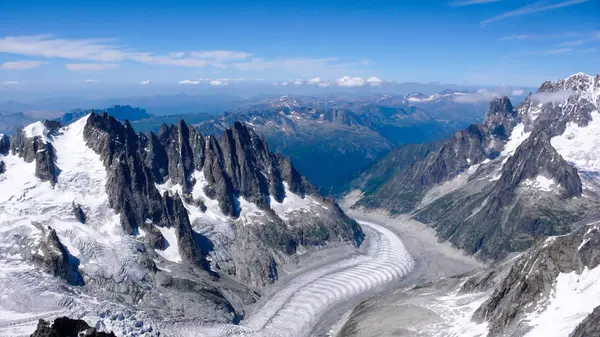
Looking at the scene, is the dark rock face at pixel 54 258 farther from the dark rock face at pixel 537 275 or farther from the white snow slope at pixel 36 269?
the dark rock face at pixel 537 275

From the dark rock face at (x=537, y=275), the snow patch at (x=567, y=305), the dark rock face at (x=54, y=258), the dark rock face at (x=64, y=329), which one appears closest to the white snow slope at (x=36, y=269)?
the dark rock face at (x=54, y=258)

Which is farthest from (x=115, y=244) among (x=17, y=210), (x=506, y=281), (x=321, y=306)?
(x=506, y=281)

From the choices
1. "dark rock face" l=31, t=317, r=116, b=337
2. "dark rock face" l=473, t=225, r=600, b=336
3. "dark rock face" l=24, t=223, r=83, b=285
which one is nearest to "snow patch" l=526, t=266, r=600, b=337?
"dark rock face" l=473, t=225, r=600, b=336

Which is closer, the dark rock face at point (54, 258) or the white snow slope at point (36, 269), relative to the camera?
the white snow slope at point (36, 269)

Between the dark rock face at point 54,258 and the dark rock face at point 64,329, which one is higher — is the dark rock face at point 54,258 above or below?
below

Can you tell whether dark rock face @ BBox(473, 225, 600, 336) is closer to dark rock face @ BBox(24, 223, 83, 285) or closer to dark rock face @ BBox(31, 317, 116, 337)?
dark rock face @ BBox(31, 317, 116, 337)
